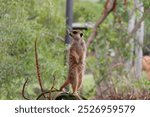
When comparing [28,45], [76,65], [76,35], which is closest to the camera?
[76,65]

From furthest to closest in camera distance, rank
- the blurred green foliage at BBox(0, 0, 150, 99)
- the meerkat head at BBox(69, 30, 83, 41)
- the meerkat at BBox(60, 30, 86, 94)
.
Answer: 1. the blurred green foliage at BBox(0, 0, 150, 99)
2. the meerkat head at BBox(69, 30, 83, 41)
3. the meerkat at BBox(60, 30, 86, 94)

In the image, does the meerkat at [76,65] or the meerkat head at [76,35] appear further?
the meerkat head at [76,35]

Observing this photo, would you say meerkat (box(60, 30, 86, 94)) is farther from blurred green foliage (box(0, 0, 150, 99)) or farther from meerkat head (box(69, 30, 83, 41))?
blurred green foliage (box(0, 0, 150, 99))

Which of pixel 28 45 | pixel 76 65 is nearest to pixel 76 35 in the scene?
pixel 76 65

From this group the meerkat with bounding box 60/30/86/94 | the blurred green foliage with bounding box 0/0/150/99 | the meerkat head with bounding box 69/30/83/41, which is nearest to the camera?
the meerkat with bounding box 60/30/86/94

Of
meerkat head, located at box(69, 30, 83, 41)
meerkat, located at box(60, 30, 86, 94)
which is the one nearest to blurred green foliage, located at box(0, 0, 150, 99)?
meerkat head, located at box(69, 30, 83, 41)

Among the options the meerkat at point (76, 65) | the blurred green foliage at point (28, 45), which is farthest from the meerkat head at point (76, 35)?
the blurred green foliage at point (28, 45)

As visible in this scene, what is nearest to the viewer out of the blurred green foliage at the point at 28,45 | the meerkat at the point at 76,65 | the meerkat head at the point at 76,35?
the meerkat at the point at 76,65

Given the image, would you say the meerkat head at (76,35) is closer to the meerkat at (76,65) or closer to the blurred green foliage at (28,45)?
the meerkat at (76,65)

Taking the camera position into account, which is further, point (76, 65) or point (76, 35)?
point (76, 35)

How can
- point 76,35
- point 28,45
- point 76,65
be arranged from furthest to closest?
point 28,45 < point 76,35 < point 76,65

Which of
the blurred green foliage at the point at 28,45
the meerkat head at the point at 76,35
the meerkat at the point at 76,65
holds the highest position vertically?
the meerkat head at the point at 76,35

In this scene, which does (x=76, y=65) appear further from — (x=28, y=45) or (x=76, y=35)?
(x=28, y=45)

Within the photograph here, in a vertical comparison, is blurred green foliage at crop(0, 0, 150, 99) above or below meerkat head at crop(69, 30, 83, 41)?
below
